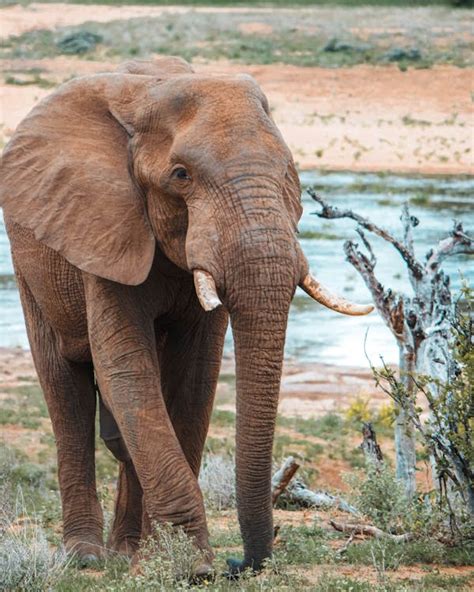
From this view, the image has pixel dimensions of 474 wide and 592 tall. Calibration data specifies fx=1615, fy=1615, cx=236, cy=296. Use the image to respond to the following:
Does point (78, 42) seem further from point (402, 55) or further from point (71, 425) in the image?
point (71, 425)

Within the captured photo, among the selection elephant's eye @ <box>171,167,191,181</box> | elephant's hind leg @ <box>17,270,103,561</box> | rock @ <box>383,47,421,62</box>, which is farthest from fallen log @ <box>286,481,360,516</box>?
rock @ <box>383,47,421,62</box>

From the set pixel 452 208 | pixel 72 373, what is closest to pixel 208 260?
pixel 72 373

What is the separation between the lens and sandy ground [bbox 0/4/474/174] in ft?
125

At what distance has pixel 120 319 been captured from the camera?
760cm

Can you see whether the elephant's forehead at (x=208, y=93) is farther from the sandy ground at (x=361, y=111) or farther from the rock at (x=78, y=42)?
the rock at (x=78, y=42)

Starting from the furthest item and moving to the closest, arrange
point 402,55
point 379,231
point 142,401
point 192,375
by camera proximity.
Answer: point 402,55, point 379,231, point 192,375, point 142,401

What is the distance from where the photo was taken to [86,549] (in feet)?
28.8

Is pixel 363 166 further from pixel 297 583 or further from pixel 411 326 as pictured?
pixel 297 583

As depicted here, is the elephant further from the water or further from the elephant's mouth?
the water

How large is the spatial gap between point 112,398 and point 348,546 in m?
1.74

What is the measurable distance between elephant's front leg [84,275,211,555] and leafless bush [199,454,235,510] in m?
3.39

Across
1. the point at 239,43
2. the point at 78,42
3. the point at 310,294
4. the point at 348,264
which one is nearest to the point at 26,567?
the point at 310,294

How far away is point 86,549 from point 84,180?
7.18 ft

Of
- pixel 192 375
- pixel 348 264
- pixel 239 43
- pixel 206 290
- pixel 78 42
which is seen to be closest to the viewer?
pixel 206 290
